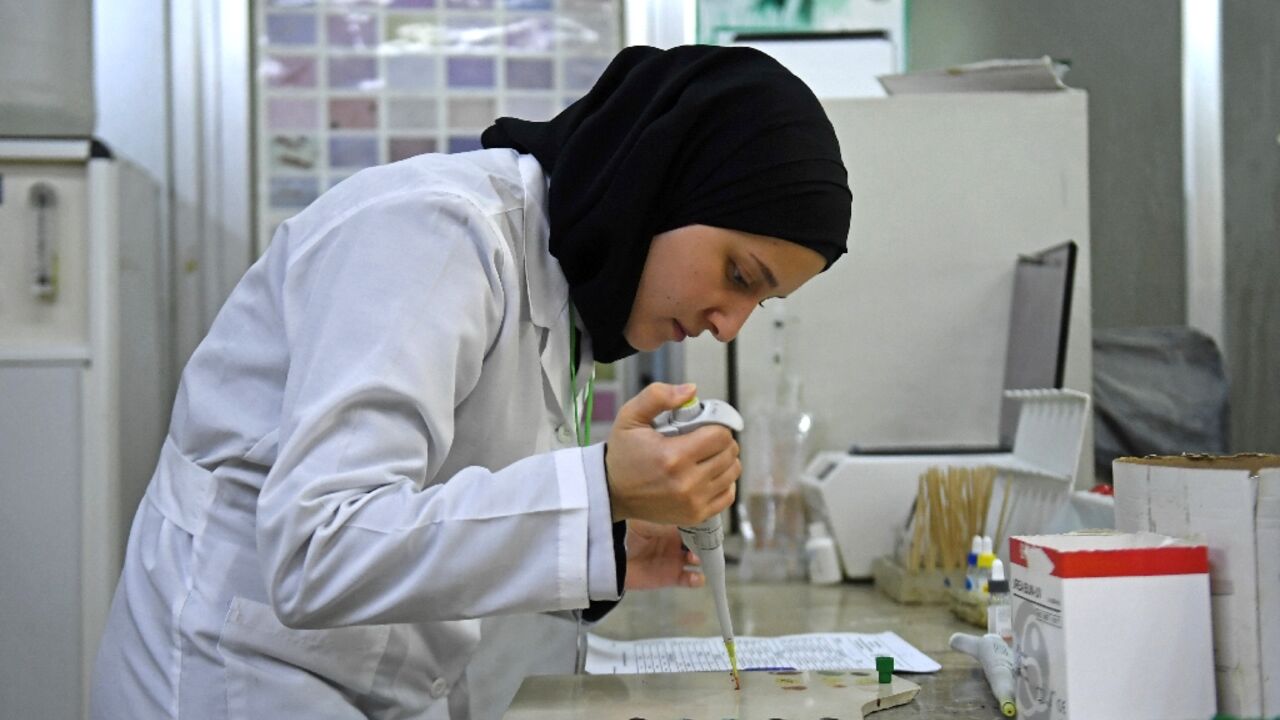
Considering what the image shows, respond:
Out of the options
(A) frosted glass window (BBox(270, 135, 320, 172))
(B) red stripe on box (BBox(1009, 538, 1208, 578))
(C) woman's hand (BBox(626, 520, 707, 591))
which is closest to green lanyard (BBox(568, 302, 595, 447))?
(C) woman's hand (BBox(626, 520, 707, 591))

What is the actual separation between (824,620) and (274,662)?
86 centimetres

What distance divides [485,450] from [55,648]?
4.50ft

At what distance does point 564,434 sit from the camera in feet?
4.17

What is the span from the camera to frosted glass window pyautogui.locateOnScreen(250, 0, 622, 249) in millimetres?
2730

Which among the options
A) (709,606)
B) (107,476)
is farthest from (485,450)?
(107,476)

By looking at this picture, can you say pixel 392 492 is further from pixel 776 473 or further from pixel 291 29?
pixel 291 29

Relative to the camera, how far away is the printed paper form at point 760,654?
1.29 metres

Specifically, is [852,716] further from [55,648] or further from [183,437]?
[55,648]

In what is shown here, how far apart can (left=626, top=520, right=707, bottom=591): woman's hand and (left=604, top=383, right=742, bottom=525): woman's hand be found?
0.55 meters

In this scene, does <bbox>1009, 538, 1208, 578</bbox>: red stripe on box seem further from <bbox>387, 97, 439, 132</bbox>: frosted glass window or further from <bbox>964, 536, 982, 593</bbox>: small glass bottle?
<bbox>387, 97, 439, 132</bbox>: frosted glass window

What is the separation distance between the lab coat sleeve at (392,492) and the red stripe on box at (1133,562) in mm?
364

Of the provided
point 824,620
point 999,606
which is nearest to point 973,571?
point 824,620

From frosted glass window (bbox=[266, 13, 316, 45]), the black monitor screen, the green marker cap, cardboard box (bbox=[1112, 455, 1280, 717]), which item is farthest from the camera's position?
frosted glass window (bbox=[266, 13, 316, 45])

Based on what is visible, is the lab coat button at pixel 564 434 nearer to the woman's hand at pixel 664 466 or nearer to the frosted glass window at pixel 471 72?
the woman's hand at pixel 664 466
